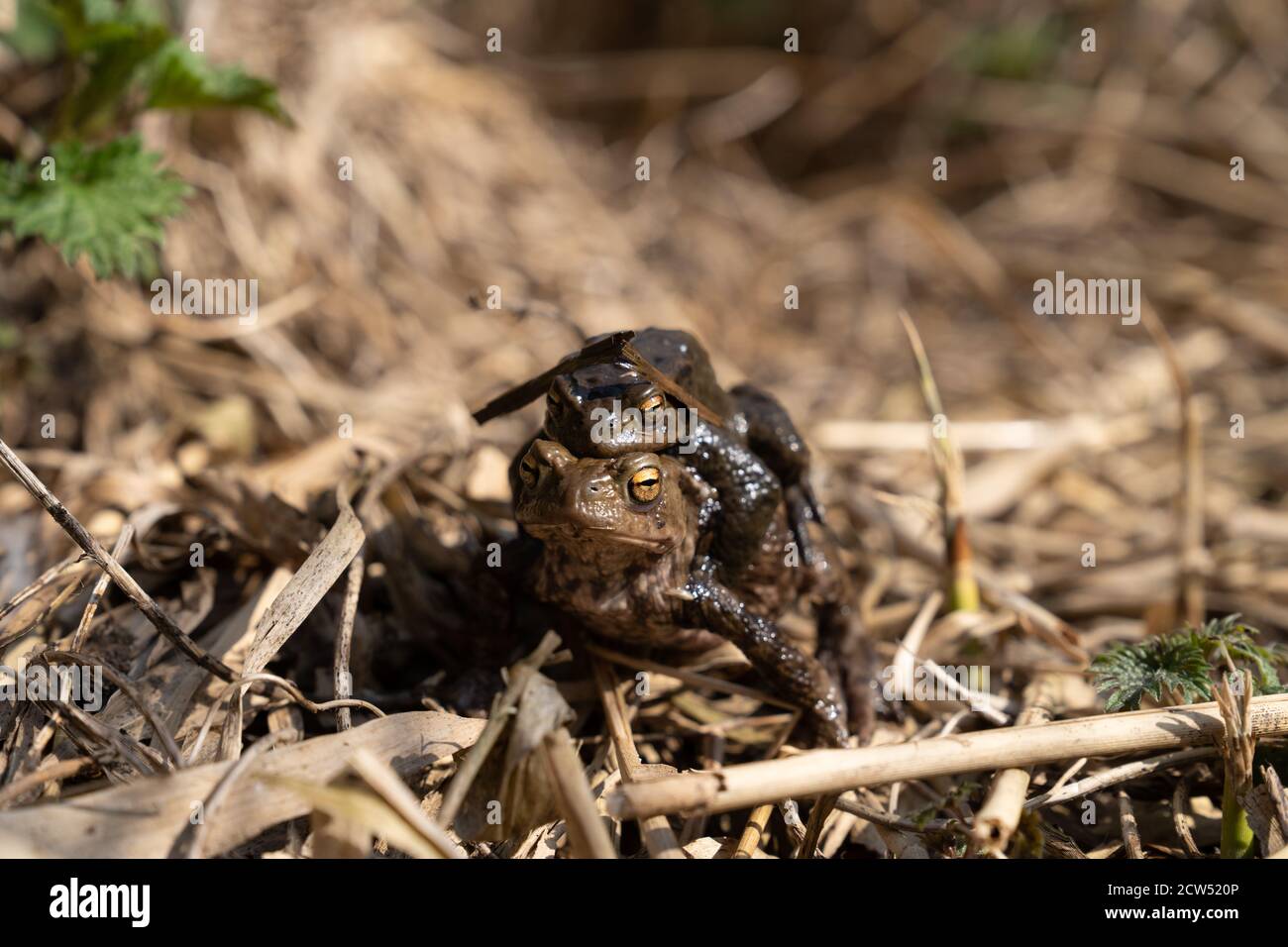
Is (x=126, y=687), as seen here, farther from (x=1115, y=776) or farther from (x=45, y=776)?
(x=1115, y=776)

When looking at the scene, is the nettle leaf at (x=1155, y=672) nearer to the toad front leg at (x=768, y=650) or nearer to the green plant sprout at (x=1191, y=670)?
the green plant sprout at (x=1191, y=670)

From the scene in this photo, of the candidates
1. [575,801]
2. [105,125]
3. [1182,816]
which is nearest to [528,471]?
[575,801]

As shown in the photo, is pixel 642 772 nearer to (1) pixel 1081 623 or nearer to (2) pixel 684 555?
(2) pixel 684 555

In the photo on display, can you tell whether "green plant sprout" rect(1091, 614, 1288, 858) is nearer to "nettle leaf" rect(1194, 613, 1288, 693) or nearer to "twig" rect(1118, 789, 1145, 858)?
"nettle leaf" rect(1194, 613, 1288, 693)

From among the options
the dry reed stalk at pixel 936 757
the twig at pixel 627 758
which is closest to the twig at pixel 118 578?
the twig at pixel 627 758

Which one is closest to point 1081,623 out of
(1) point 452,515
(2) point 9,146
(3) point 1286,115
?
(1) point 452,515

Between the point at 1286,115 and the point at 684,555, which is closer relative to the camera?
the point at 684,555

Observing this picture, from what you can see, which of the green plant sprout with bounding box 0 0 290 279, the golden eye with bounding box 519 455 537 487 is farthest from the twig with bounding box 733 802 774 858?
the green plant sprout with bounding box 0 0 290 279
